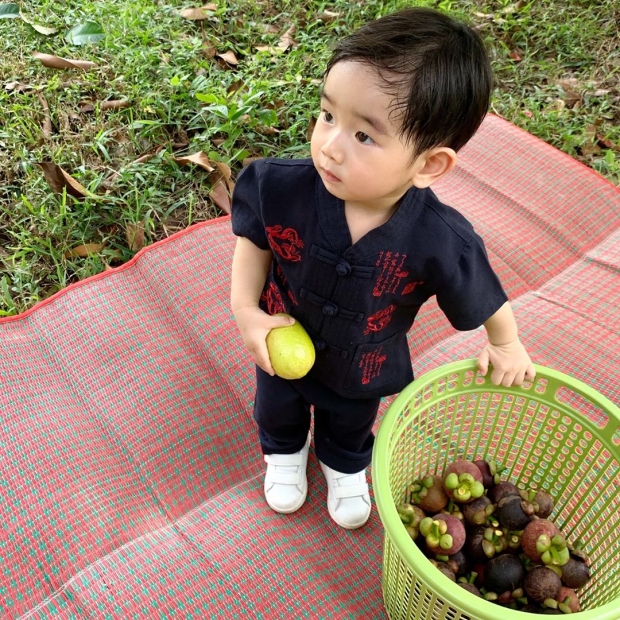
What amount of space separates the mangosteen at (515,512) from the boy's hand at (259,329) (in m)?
0.57

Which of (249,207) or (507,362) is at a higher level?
(249,207)

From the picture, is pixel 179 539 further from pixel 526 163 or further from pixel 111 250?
pixel 526 163

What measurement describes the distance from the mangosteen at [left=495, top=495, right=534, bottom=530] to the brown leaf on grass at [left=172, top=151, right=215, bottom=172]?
1.58 meters

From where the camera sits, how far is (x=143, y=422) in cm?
161

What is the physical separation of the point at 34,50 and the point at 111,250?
48.3 inches

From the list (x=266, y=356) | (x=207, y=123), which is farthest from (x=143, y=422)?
(x=207, y=123)

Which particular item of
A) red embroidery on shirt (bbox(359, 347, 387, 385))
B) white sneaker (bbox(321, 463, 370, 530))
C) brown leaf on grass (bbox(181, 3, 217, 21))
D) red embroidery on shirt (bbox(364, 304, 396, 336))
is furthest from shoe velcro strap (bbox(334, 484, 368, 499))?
brown leaf on grass (bbox(181, 3, 217, 21))

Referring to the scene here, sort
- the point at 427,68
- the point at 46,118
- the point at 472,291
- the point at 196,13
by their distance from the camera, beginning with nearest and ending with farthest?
the point at 427,68 < the point at 472,291 < the point at 46,118 < the point at 196,13

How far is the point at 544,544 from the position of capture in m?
1.25

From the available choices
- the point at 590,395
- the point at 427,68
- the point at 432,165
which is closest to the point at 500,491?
the point at 590,395

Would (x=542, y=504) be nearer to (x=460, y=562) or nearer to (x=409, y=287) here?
(x=460, y=562)

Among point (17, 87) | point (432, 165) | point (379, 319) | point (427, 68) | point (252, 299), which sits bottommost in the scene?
point (17, 87)

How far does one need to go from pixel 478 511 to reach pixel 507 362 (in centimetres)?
33

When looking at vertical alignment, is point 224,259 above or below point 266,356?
below
